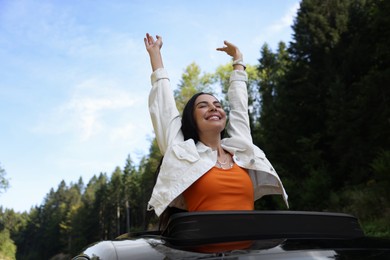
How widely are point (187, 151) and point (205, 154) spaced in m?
0.17

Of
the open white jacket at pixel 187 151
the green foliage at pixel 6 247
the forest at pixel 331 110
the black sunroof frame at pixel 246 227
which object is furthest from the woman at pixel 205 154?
the green foliage at pixel 6 247

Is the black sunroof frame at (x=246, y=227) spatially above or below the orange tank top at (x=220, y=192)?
below

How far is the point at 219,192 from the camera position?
7.59 feet

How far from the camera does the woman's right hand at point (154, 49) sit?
3.01 metres

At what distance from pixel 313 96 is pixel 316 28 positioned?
4483 mm

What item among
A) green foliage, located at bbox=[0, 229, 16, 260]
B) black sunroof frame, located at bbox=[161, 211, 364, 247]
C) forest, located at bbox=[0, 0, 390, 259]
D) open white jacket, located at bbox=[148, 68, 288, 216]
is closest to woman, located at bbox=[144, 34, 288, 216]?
open white jacket, located at bbox=[148, 68, 288, 216]

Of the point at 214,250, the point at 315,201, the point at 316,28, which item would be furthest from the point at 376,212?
the point at 316,28

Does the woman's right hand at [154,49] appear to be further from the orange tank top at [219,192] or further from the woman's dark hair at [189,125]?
the orange tank top at [219,192]

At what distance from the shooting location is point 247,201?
2414 mm

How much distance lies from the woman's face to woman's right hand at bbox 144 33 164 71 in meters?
0.44

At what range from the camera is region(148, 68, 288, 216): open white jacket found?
230 centimetres

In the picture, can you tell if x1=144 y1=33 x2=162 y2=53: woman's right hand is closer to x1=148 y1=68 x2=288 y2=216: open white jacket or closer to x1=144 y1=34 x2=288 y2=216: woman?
x1=144 y1=34 x2=288 y2=216: woman

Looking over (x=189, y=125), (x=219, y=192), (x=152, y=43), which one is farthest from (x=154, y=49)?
(x=219, y=192)

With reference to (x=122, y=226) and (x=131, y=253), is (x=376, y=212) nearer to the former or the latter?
(x=131, y=253)
